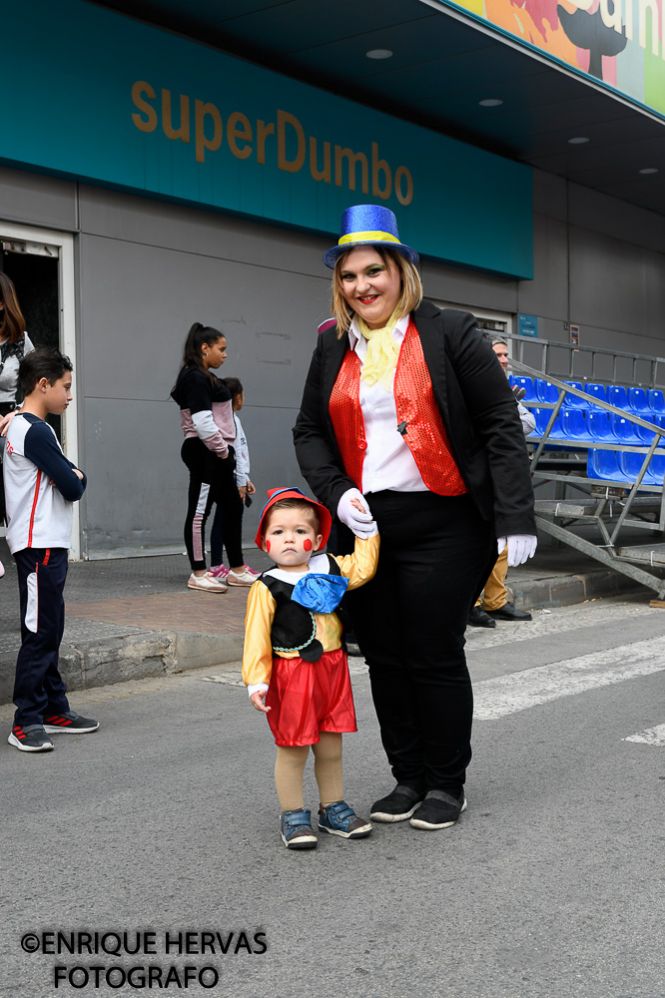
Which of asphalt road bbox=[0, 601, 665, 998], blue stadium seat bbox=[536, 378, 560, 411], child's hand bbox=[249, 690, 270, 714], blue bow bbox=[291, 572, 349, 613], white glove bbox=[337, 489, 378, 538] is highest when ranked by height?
blue stadium seat bbox=[536, 378, 560, 411]

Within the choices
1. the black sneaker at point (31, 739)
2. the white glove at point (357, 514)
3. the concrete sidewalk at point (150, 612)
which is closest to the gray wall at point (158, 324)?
the concrete sidewalk at point (150, 612)

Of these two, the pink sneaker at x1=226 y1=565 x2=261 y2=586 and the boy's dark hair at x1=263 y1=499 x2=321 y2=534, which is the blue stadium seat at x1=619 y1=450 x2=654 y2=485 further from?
the boy's dark hair at x1=263 y1=499 x2=321 y2=534

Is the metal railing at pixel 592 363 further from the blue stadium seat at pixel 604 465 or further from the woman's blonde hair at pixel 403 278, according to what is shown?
the woman's blonde hair at pixel 403 278

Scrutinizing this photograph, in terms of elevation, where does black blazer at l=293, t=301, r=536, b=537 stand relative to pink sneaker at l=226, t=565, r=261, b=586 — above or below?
above

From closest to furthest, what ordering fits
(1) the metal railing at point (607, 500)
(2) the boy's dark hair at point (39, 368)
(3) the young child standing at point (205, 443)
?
(2) the boy's dark hair at point (39, 368) → (3) the young child standing at point (205, 443) → (1) the metal railing at point (607, 500)

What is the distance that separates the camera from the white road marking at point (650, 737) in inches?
197

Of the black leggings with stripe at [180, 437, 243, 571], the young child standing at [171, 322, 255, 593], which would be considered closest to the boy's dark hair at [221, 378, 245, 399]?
the young child standing at [171, 322, 255, 593]

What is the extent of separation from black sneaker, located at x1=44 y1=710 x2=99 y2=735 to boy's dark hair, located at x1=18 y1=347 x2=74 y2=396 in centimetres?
150

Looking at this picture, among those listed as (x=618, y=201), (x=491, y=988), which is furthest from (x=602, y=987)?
(x=618, y=201)

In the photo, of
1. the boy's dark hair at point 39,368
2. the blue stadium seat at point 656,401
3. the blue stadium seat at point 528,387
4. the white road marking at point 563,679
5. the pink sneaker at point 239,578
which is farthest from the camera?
the blue stadium seat at point 656,401

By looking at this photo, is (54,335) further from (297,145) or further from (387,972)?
(387,972)

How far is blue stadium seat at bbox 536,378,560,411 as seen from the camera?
38.1 feet

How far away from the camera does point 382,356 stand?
12.5 feet

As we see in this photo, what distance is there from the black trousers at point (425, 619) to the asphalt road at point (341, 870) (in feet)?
1.00
